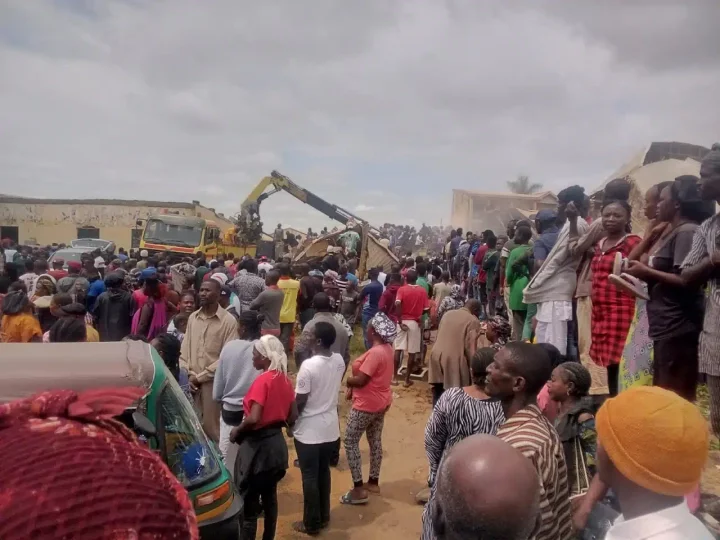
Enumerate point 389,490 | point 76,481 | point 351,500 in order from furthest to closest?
point 389,490
point 351,500
point 76,481

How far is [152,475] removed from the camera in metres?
1.24

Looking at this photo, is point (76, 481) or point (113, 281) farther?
point (113, 281)

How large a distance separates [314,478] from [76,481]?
375 cm

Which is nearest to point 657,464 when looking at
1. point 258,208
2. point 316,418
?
point 316,418

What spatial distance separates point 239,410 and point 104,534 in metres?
3.58

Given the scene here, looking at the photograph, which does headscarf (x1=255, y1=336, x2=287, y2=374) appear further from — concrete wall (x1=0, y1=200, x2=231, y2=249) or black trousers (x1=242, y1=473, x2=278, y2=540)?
concrete wall (x1=0, y1=200, x2=231, y2=249)

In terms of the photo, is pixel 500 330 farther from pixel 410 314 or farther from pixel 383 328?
pixel 410 314

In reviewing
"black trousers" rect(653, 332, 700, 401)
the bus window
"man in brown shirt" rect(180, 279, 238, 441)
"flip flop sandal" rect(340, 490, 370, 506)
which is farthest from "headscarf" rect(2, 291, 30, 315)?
the bus window

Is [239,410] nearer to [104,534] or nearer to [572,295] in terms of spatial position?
[572,295]

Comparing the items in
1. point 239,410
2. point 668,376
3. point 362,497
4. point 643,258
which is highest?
point 643,258

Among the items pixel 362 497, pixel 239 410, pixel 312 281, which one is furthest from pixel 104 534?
pixel 312 281

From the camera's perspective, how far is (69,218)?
36656 millimetres

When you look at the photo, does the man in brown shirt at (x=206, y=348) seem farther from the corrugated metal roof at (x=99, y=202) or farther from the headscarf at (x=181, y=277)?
the corrugated metal roof at (x=99, y=202)

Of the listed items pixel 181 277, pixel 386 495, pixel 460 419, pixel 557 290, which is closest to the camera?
pixel 460 419
